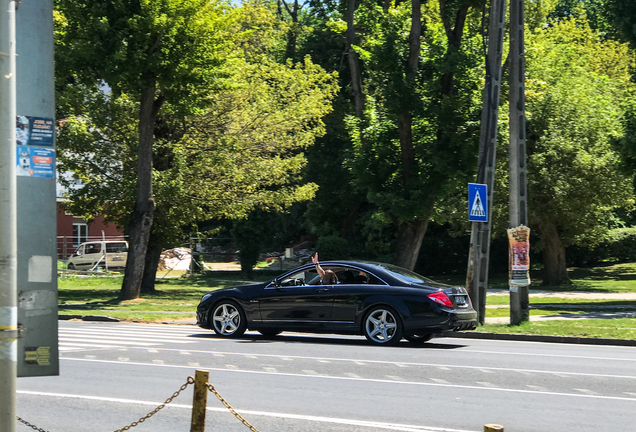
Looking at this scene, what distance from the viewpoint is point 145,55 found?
952 inches

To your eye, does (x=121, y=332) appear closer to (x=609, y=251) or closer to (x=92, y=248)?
(x=92, y=248)

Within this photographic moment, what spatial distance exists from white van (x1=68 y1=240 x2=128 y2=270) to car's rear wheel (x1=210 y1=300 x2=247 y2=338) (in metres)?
33.2

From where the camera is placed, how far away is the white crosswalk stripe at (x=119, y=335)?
47.0 ft

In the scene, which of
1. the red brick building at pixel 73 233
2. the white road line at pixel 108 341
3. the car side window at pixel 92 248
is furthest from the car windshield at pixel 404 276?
the red brick building at pixel 73 233

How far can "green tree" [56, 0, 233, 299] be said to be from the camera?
23.9 meters

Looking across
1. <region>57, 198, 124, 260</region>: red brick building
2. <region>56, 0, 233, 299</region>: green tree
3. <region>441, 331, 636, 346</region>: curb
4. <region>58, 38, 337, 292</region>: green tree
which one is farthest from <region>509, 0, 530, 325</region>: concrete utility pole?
<region>57, 198, 124, 260</region>: red brick building

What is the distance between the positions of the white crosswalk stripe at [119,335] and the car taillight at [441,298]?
4470mm

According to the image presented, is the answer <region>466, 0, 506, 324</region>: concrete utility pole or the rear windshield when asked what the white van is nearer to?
the rear windshield

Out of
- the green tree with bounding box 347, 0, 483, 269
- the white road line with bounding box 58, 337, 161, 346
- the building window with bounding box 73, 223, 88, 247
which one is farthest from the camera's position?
the building window with bounding box 73, 223, 88, 247

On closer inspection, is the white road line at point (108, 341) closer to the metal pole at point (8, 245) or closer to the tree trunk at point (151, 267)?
the metal pole at point (8, 245)

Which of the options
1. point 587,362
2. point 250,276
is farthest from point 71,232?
point 587,362

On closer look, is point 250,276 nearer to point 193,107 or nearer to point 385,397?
point 193,107

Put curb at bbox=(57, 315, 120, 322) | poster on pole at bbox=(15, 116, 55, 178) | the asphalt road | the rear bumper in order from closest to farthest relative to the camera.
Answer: poster on pole at bbox=(15, 116, 55, 178) → the asphalt road → the rear bumper → curb at bbox=(57, 315, 120, 322)

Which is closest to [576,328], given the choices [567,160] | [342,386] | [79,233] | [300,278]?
[300,278]
